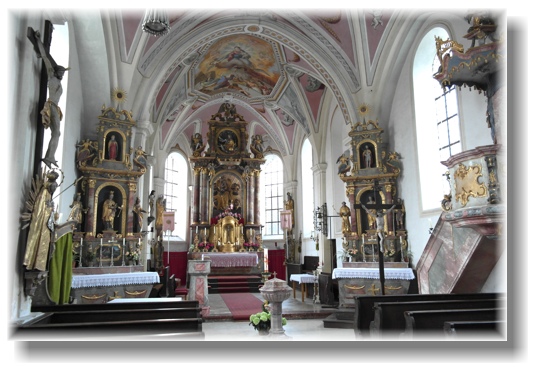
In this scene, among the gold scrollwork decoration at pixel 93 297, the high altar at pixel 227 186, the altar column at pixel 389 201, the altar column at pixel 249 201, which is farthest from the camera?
the altar column at pixel 249 201

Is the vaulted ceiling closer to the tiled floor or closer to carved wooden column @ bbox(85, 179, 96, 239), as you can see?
carved wooden column @ bbox(85, 179, 96, 239)

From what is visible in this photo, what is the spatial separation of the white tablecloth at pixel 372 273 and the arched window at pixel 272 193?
10619 millimetres

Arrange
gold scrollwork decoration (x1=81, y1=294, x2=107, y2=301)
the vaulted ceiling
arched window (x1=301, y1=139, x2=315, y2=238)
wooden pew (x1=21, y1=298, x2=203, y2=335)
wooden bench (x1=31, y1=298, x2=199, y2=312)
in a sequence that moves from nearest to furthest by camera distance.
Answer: wooden pew (x1=21, y1=298, x2=203, y2=335)
wooden bench (x1=31, y1=298, x2=199, y2=312)
gold scrollwork decoration (x1=81, y1=294, x2=107, y2=301)
the vaulted ceiling
arched window (x1=301, y1=139, x2=315, y2=238)

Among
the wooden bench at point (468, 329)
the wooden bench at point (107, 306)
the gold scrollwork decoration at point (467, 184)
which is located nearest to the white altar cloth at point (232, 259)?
the wooden bench at point (107, 306)

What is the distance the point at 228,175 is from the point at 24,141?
15.8m

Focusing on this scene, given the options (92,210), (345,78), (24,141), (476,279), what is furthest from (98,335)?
(345,78)

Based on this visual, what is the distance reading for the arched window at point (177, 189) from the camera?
20219 millimetres

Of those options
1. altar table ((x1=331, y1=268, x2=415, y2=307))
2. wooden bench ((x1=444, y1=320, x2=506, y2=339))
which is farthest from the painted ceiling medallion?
wooden bench ((x1=444, y1=320, x2=506, y2=339))

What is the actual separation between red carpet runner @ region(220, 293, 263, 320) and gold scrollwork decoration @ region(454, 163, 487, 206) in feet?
18.4

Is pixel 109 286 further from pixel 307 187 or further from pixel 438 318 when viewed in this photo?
pixel 307 187

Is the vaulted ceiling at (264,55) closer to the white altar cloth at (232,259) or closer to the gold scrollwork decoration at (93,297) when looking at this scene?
the gold scrollwork decoration at (93,297)

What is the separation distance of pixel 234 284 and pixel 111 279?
7547mm

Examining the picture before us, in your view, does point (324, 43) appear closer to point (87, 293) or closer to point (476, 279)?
point (476, 279)

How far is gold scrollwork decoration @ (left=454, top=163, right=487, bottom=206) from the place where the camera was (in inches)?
224
